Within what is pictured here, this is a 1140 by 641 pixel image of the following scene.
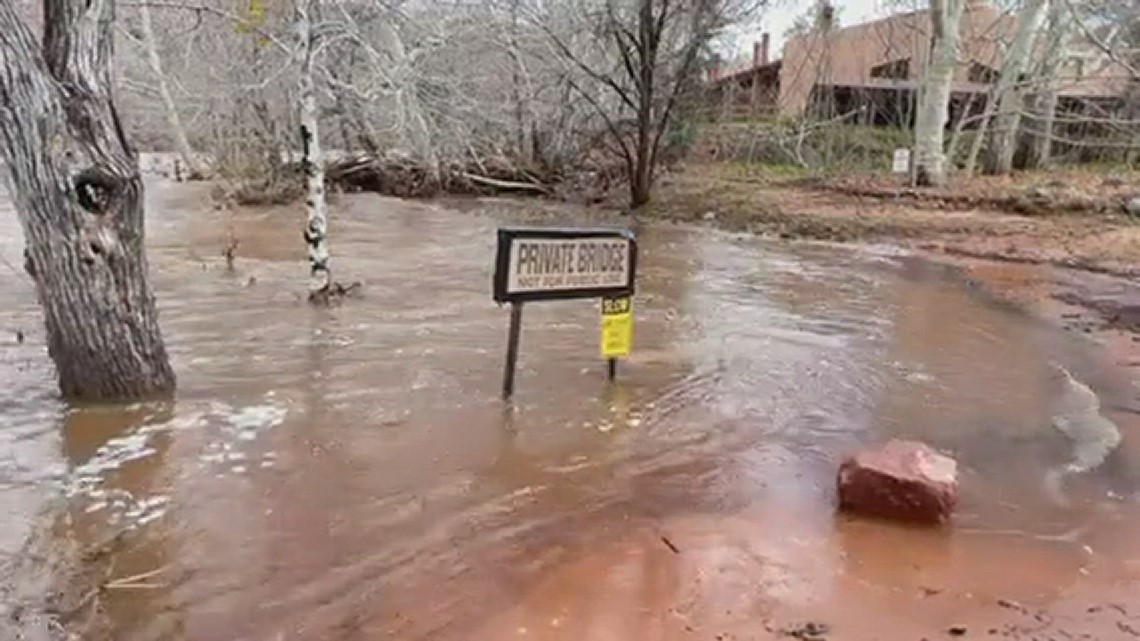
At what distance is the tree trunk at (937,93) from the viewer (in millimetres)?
18078

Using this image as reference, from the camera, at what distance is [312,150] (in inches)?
377

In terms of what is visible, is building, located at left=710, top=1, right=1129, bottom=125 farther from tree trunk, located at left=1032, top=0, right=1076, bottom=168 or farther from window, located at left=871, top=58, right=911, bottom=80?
tree trunk, located at left=1032, top=0, right=1076, bottom=168

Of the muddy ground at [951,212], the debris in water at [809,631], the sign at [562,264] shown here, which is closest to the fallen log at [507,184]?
the muddy ground at [951,212]

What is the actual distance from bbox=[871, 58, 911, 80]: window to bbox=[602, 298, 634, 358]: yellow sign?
71.7 ft

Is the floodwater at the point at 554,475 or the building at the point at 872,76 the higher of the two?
the building at the point at 872,76

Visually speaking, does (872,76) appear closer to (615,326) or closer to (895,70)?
(895,70)

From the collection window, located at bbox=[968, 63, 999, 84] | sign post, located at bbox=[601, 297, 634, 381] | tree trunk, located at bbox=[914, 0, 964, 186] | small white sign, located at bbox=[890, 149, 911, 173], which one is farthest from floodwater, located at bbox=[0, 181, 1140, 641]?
window, located at bbox=[968, 63, 999, 84]

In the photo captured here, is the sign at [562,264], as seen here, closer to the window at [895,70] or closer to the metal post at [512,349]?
the metal post at [512,349]

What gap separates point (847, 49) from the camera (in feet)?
91.5

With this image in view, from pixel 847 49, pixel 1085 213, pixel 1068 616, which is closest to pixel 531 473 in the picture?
pixel 1068 616

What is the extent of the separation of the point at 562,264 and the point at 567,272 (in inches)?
2.7

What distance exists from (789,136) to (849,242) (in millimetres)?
10279

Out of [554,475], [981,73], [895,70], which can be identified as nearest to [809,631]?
[554,475]

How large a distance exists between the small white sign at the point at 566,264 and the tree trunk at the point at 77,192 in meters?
2.16
